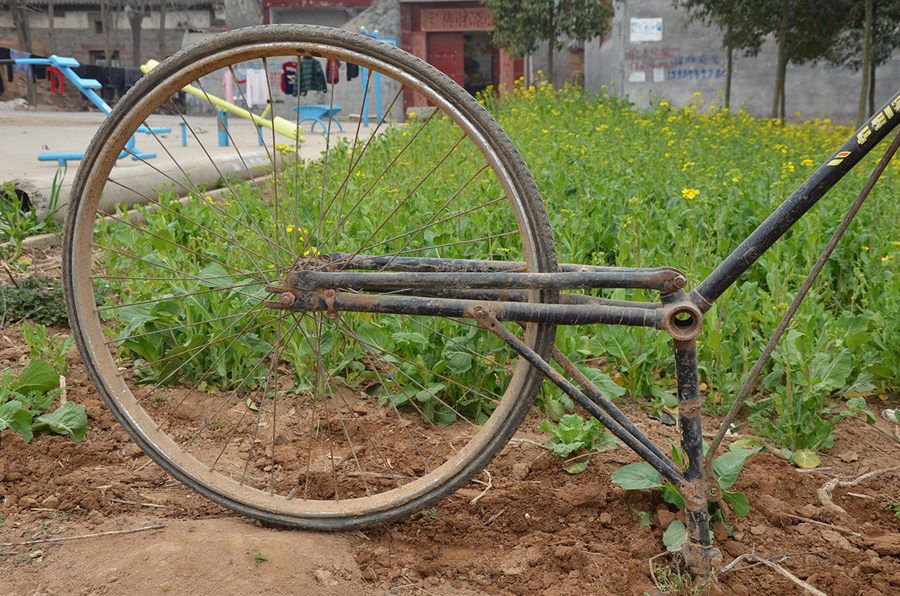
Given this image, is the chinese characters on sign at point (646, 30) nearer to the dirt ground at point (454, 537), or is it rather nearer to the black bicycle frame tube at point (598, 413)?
the dirt ground at point (454, 537)

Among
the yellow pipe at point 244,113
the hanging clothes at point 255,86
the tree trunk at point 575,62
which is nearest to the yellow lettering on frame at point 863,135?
the yellow pipe at point 244,113

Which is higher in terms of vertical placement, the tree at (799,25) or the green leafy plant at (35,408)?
the tree at (799,25)

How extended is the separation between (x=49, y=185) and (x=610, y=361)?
10.7ft

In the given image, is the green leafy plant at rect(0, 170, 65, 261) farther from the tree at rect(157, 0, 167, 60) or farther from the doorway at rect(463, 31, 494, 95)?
the tree at rect(157, 0, 167, 60)

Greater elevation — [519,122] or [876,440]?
[519,122]

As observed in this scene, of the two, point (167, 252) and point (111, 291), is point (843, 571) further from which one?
point (111, 291)

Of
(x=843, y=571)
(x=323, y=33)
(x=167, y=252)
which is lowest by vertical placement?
(x=843, y=571)

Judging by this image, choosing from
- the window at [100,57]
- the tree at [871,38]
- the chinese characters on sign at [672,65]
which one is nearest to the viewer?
the tree at [871,38]

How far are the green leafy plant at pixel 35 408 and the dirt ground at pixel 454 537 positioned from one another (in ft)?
0.15

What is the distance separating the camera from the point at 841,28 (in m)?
13.9

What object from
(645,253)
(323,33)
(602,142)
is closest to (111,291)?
(323,33)

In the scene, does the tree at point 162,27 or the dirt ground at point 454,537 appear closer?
the dirt ground at point 454,537

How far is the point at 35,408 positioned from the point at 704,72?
16930 millimetres

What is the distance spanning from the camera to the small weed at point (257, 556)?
1751 millimetres
